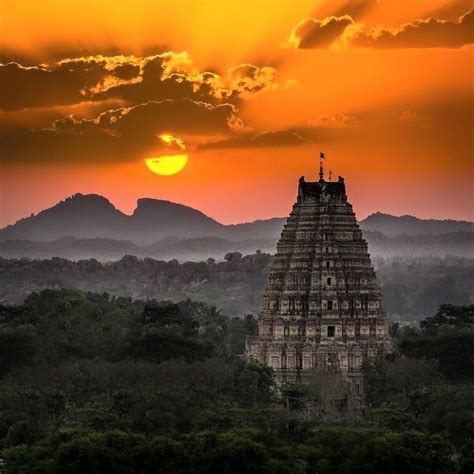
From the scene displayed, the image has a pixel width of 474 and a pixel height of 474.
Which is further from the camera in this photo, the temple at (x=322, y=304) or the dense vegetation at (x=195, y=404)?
the temple at (x=322, y=304)

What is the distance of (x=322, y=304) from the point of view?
111m

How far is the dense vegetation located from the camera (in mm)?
72812

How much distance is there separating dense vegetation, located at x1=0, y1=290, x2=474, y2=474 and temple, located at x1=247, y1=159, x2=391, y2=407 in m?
3.18

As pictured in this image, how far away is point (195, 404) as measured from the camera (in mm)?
86438

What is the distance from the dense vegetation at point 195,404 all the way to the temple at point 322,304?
318 cm

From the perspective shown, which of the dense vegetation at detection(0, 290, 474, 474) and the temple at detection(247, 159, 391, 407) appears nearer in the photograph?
the dense vegetation at detection(0, 290, 474, 474)

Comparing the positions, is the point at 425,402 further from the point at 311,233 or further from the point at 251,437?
the point at 311,233

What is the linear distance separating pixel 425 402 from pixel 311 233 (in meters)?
27.7

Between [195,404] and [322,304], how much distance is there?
2615 centimetres

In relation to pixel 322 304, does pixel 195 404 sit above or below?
below

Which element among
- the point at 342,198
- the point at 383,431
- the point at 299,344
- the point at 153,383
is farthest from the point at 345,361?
the point at 383,431

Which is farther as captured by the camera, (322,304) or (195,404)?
(322,304)

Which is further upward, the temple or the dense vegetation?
the temple

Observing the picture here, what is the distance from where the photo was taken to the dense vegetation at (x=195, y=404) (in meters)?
72.8
